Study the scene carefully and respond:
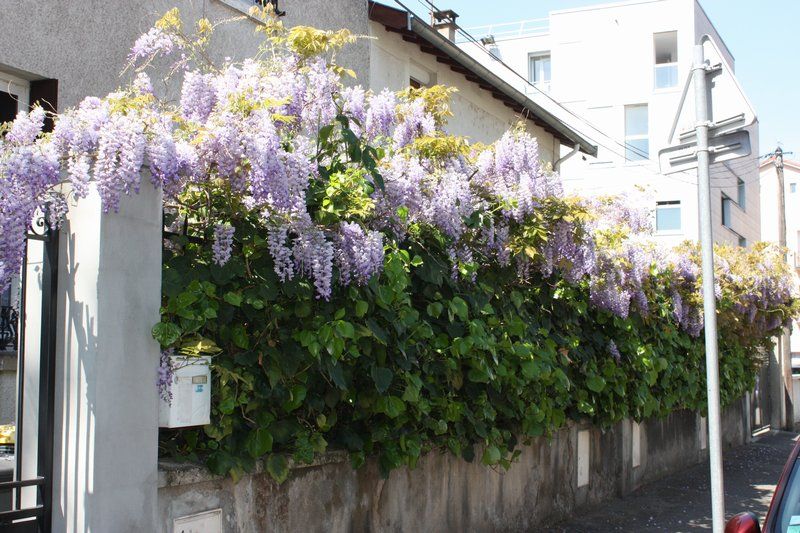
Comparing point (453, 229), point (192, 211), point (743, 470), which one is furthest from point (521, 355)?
point (743, 470)

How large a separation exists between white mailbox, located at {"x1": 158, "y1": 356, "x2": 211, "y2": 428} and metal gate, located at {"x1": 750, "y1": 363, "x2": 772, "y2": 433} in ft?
59.0

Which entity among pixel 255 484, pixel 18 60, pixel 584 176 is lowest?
pixel 255 484

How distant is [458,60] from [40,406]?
11.1 m

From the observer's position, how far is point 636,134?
108 feet

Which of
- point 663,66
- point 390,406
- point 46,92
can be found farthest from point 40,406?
point 663,66

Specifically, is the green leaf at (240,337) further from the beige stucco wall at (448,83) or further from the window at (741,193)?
the window at (741,193)

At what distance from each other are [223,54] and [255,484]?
5851 millimetres

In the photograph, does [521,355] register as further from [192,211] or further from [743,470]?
[743,470]

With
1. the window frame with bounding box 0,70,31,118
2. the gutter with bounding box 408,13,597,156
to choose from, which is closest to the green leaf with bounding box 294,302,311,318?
the window frame with bounding box 0,70,31,118

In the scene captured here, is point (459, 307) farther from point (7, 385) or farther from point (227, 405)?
point (7, 385)

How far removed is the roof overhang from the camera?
13.1 metres

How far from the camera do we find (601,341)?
9.49 metres

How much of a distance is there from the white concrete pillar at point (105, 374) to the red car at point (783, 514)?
2.92 m

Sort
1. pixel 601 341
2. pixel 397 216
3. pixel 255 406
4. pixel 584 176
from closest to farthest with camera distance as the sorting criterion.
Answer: pixel 255 406 < pixel 397 216 < pixel 601 341 < pixel 584 176
